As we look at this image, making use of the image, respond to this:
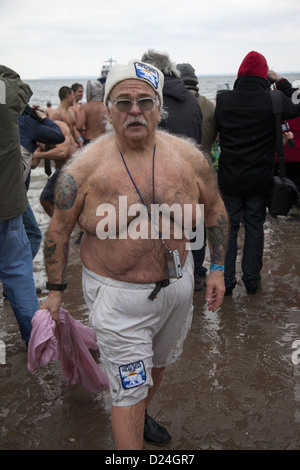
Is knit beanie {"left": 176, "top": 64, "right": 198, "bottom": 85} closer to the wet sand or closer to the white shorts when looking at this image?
the wet sand

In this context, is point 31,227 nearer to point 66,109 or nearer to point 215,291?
point 215,291

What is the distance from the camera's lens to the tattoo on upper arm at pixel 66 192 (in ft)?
7.93

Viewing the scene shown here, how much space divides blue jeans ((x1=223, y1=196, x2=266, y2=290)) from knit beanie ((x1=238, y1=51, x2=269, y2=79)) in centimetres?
119

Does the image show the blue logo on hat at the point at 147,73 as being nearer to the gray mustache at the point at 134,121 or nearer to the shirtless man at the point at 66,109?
the gray mustache at the point at 134,121

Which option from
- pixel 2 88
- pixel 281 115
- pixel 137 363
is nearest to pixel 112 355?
pixel 137 363

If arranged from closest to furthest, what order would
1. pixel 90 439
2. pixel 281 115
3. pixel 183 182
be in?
pixel 183 182 < pixel 90 439 < pixel 281 115

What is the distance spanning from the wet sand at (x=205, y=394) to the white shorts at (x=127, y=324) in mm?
689

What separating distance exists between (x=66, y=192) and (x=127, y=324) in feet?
2.40

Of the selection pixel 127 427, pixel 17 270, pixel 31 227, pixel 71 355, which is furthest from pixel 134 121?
pixel 31 227

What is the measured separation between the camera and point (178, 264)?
246 cm

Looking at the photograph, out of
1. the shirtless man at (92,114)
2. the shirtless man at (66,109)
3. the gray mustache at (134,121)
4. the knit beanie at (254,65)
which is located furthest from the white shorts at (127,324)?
the shirtless man at (66,109)

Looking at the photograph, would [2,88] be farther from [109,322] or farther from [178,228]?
[109,322]

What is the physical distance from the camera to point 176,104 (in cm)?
448

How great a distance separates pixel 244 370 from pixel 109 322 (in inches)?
63.4
